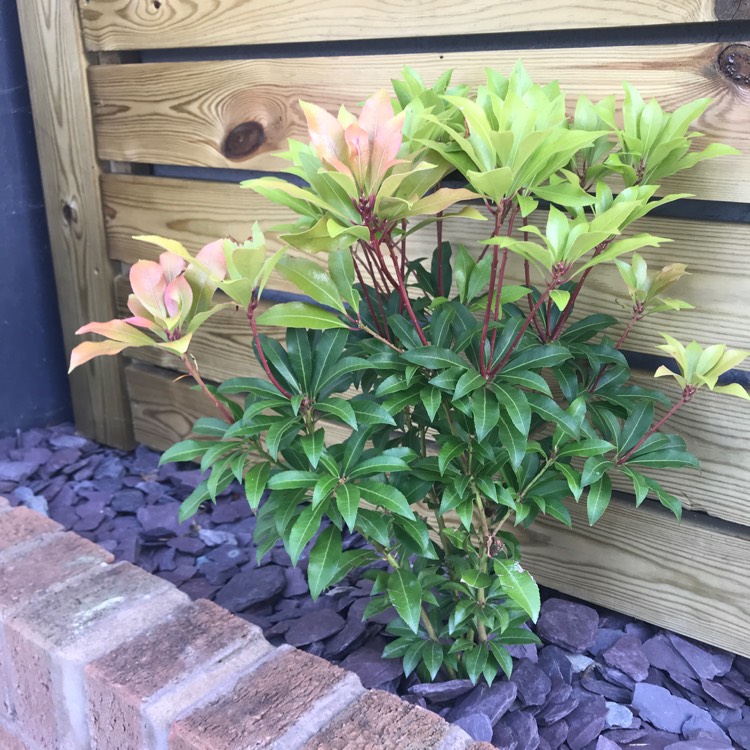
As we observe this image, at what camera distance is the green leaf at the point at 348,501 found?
1.02 meters

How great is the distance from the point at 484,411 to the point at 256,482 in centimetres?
35

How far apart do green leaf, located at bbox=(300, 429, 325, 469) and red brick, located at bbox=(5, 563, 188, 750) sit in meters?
0.50

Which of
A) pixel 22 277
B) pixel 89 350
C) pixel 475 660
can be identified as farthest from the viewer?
pixel 22 277

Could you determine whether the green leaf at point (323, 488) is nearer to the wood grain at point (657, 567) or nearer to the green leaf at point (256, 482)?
the green leaf at point (256, 482)

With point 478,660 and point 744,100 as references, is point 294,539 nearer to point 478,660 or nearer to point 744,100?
point 478,660

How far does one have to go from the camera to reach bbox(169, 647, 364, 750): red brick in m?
1.07

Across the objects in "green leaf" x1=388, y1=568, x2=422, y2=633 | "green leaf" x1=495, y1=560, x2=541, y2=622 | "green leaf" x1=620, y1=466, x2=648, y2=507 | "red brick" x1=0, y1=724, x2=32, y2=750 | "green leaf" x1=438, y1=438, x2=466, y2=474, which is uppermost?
"green leaf" x1=438, y1=438, x2=466, y2=474

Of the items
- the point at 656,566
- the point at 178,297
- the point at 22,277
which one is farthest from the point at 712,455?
the point at 22,277

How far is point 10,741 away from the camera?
58.2 inches

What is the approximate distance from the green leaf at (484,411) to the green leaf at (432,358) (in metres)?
0.05

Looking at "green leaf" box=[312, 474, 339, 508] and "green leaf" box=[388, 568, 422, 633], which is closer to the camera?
"green leaf" box=[312, 474, 339, 508]

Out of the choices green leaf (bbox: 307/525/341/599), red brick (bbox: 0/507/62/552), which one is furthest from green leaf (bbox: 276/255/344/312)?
red brick (bbox: 0/507/62/552)

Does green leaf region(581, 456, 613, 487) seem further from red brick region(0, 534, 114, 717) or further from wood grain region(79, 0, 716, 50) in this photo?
red brick region(0, 534, 114, 717)

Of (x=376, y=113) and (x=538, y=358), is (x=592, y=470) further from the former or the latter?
(x=376, y=113)
